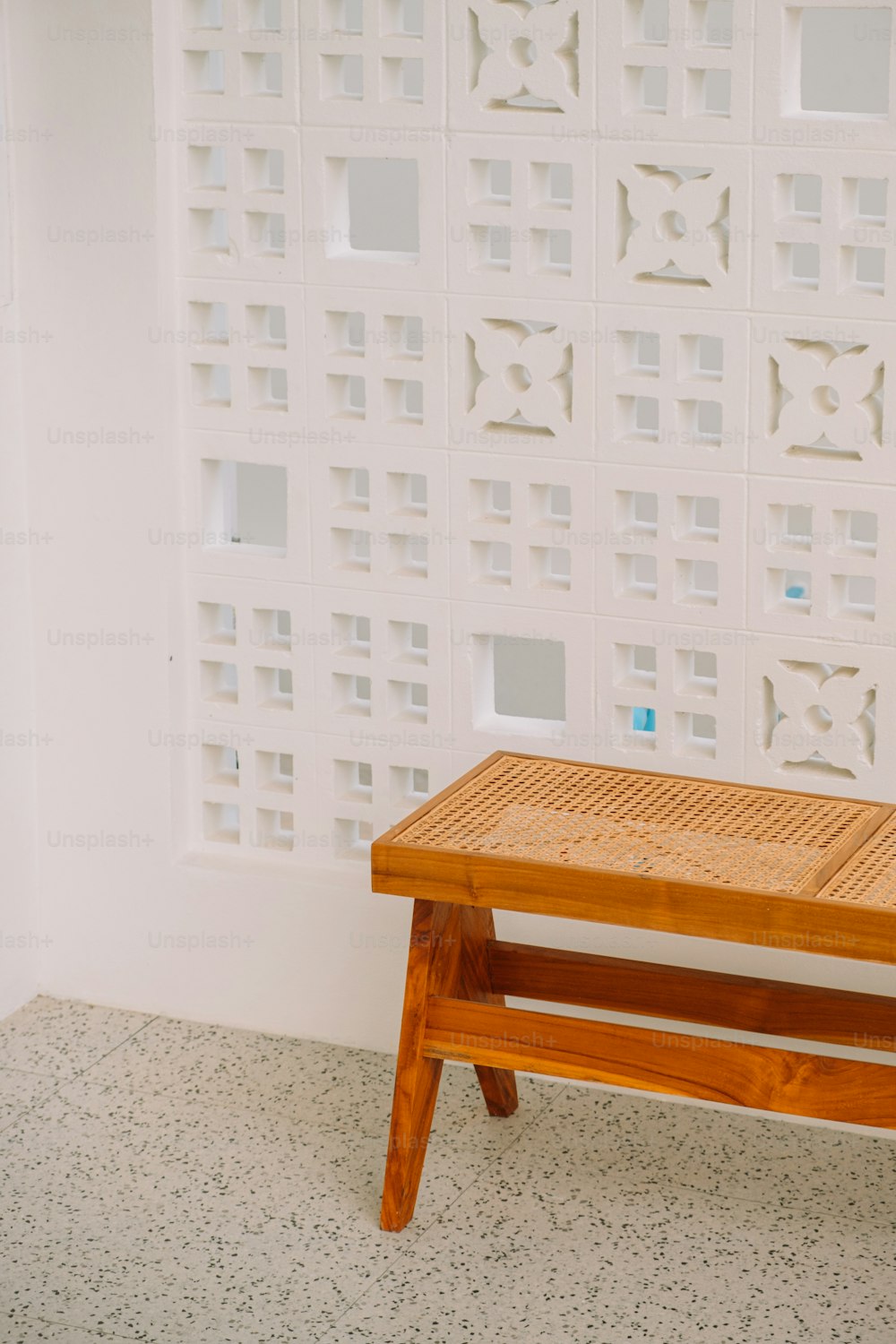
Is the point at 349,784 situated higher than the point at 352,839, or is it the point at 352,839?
the point at 349,784

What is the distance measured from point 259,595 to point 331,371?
471 mm

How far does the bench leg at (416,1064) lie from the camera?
2.67 m

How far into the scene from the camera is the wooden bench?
2.44 meters

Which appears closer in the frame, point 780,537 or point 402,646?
point 780,537

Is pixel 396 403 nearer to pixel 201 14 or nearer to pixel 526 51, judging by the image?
pixel 526 51

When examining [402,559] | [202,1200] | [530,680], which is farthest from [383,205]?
[202,1200]

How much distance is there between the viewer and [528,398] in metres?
3.00

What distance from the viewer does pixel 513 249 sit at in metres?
2.95

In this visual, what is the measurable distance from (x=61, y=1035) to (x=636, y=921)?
1533 mm

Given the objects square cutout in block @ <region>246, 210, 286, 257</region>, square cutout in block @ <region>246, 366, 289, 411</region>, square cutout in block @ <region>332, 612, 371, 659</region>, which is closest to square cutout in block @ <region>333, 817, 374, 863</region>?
square cutout in block @ <region>332, 612, 371, 659</region>

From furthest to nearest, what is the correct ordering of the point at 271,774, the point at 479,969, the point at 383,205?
the point at 383,205 < the point at 271,774 < the point at 479,969

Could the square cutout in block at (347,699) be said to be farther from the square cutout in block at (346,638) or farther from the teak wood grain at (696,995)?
the teak wood grain at (696,995)

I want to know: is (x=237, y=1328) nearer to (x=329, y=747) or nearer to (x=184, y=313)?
(x=329, y=747)

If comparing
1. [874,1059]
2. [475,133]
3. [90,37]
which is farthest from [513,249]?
[874,1059]
